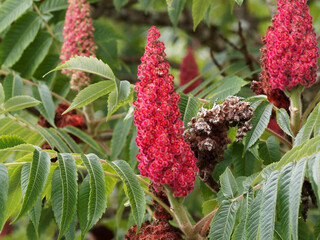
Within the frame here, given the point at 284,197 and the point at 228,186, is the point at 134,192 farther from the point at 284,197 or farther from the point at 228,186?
A: the point at 284,197

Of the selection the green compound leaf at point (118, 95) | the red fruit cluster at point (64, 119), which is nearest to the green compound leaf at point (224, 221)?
the green compound leaf at point (118, 95)

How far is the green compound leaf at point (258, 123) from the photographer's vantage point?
103 inches

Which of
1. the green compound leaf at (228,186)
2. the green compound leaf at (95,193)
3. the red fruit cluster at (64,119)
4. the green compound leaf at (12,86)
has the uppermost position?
the green compound leaf at (12,86)

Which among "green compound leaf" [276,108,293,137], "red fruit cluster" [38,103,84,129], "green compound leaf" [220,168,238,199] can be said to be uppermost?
"red fruit cluster" [38,103,84,129]

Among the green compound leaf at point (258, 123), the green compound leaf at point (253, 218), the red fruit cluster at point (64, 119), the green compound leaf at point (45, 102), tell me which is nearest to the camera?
the green compound leaf at point (253, 218)

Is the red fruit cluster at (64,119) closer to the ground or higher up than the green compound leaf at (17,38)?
closer to the ground

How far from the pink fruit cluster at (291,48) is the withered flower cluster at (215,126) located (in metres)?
0.31

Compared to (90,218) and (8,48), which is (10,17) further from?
(90,218)

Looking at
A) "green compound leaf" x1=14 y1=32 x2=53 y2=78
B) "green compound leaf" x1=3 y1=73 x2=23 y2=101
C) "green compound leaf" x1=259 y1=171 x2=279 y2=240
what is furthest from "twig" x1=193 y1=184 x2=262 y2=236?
"green compound leaf" x1=14 y1=32 x2=53 y2=78

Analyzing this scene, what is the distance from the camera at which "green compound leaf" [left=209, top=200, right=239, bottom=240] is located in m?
2.24

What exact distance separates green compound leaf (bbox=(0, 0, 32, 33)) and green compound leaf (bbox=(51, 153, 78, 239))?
1.79 metres

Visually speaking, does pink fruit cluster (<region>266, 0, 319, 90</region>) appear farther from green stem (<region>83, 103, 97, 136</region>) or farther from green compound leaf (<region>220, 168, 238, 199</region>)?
green stem (<region>83, 103, 97, 136</region>)

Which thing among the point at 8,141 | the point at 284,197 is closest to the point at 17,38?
the point at 8,141

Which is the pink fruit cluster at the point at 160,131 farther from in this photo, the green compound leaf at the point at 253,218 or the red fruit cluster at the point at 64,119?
the red fruit cluster at the point at 64,119
